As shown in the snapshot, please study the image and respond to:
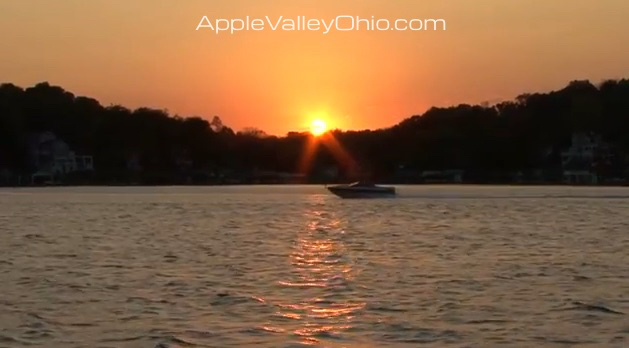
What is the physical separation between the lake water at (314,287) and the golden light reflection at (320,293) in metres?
0.04

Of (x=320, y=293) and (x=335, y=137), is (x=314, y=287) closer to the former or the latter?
(x=320, y=293)

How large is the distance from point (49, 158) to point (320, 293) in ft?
491

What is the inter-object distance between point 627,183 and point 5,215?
360 ft

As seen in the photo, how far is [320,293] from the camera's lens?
23.4 metres

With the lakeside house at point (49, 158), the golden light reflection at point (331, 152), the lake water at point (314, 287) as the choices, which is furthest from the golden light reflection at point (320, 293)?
the golden light reflection at point (331, 152)

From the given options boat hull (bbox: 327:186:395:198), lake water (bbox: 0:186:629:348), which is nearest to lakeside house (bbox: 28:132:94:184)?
boat hull (bbox: 327:186:395:198)

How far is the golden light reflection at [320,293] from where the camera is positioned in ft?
62.3

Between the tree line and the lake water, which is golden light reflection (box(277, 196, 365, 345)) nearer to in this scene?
the lake water

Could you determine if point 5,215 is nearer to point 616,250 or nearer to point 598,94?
point 616,250

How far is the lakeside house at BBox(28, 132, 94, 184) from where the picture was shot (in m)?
166

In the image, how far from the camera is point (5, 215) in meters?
63.2

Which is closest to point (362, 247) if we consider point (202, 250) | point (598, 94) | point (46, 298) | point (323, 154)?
point (202, 250)

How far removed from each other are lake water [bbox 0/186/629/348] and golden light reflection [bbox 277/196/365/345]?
4 centimetres

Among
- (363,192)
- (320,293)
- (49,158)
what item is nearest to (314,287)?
(320,293)
